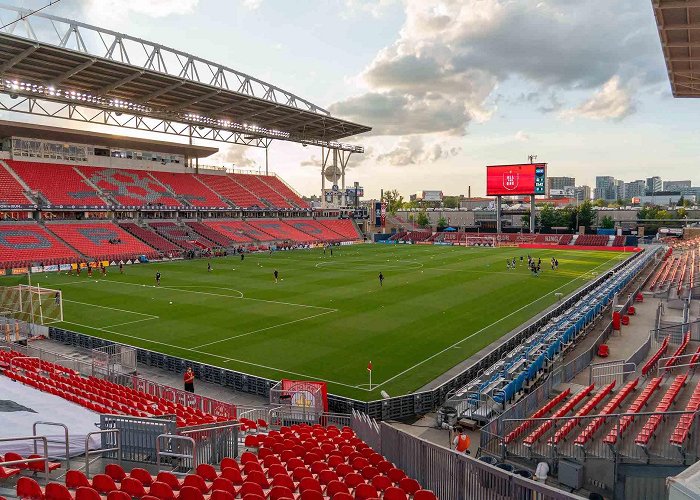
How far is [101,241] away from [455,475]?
58340 millimetres

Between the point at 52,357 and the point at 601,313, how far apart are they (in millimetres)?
26878

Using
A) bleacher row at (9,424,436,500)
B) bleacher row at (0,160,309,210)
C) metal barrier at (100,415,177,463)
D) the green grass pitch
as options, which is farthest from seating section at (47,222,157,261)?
bleacher row at (9,424,436,500)

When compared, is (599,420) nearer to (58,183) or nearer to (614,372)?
(614,372)

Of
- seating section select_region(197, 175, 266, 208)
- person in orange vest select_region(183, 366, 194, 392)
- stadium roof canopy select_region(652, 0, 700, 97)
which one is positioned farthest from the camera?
seating section select_region(197, 175, 266, 208)

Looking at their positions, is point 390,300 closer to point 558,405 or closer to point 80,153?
point 558,405

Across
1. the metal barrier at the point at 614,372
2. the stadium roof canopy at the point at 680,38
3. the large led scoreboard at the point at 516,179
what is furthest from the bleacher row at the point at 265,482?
the large led scoreboard at the point at 516,179

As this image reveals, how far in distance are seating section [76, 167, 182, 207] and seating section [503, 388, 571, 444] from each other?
6248cm

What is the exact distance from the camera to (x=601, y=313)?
28.7 m

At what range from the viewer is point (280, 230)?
8206cm

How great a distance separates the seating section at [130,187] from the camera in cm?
6750

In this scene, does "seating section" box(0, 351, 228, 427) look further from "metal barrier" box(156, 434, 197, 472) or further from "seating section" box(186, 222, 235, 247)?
"seating section" box(186, 222, 235, 247)

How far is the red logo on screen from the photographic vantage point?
83.2 metres

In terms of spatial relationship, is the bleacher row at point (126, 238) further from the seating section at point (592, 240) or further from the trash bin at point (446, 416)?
the trash bin at point (446, 416)

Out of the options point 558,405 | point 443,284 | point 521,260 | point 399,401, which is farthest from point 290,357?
point 521,260
